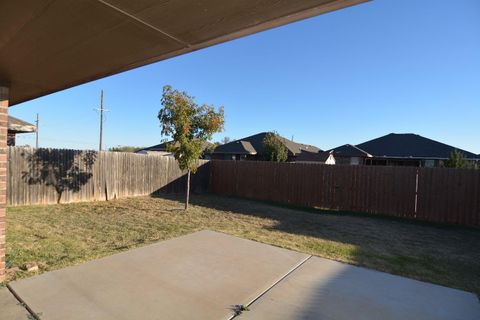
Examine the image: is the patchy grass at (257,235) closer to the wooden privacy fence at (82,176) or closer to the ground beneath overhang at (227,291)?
the ground beneath overhang at (227,291)

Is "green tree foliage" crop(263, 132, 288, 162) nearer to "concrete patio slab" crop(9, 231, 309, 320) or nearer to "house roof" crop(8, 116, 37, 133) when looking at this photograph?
"house roof" crop(8, 116, 37, 133)

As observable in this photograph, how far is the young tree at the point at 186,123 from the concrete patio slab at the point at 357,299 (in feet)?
20.4

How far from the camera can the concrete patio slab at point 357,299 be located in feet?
9.68

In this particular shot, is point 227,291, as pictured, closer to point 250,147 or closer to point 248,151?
point 248,151

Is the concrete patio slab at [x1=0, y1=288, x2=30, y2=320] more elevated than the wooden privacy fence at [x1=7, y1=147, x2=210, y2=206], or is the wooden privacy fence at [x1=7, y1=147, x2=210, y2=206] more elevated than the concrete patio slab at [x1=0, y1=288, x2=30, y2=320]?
the wooden privacy fence at [x1=7, y1=147, x2=210, y2=206]

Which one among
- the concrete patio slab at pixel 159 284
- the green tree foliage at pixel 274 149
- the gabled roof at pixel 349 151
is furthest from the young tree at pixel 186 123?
the gabled roof at pixel 349 151

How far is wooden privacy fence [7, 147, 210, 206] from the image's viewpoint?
925 cm

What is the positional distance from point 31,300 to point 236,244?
2.99m

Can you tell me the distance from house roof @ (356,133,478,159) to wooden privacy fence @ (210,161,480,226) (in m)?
14.3

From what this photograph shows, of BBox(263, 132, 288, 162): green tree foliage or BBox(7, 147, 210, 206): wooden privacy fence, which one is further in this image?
BBox(263, 132, 288, 162): green tree foliage

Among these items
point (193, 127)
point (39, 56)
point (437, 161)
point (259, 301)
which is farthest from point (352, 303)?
point (437, 161)

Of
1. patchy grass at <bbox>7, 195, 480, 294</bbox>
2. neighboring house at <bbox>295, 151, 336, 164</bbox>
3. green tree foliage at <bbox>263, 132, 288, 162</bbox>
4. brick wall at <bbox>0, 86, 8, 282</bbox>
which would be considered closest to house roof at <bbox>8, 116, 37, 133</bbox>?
patchy grass at <bbox>7, 195, 480, 294</bbox>

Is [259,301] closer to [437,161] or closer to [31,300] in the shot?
[31,300]

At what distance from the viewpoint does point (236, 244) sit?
A: 5270 mm
